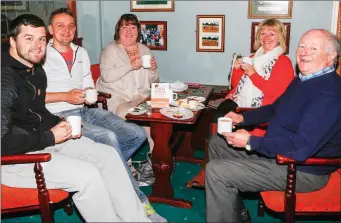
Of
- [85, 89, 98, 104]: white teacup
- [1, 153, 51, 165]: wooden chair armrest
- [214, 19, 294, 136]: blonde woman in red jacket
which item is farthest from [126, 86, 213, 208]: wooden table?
[1, 153, 51, 165]: wooden chair armrest

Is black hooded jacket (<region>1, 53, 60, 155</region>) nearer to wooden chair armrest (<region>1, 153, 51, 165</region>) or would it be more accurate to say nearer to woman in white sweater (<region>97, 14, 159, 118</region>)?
wooden chair armrest (<region>1, 153, 51, 165</region>)

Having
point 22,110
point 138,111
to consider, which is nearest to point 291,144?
point 138,111

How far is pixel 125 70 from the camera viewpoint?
362 centimetres

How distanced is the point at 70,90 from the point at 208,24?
2.14 m

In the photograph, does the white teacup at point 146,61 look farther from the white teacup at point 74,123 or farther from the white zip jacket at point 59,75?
the white teacup at point 74,123

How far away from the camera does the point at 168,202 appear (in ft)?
10.3

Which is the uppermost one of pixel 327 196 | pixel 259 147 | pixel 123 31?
pixel 123 31

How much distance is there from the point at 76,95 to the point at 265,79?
1.75m

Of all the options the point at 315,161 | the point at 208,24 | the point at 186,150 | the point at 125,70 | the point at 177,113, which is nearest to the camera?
the point at 315,161

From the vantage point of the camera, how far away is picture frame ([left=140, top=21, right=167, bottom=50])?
15.6ft

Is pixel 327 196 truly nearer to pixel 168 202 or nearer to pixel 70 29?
pixel 168 202

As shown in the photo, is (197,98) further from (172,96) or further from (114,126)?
(114,126)

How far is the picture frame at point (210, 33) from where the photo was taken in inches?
180

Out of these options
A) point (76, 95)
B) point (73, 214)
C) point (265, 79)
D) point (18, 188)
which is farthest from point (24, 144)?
point (265, 79)
